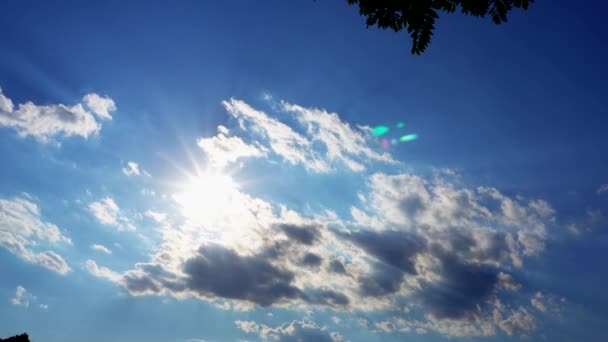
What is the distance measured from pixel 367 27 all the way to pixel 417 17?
0.93 meters

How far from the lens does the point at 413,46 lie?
520 cm

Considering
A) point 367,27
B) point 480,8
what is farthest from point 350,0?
point 480,8

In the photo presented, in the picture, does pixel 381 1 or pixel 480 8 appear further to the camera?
pixel 381 1

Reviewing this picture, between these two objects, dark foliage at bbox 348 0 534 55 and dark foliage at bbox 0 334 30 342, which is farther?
dark foliage at bbox 0 334 30 342

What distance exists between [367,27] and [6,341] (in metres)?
44.8

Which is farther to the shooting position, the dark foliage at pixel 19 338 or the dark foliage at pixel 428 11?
the dark foliage at pixel 19 338

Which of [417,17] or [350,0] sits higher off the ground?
[350,0]

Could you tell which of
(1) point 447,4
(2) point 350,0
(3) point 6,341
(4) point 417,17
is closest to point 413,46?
(4) point 417,17

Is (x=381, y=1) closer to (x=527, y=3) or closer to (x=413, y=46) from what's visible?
(x=413, y=46)

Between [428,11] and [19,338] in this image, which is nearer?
[428,11]

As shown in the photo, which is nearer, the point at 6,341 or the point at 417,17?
the point at 417,17

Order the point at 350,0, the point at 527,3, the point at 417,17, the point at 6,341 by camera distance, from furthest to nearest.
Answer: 1. the point at 6,341
2. the point at 350,0
3. the point at 417,17
4. the point at 527,3

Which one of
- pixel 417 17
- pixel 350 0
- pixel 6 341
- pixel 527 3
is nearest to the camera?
pixel 527 3

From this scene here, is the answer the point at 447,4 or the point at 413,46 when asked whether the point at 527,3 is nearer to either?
the point at 447,4
